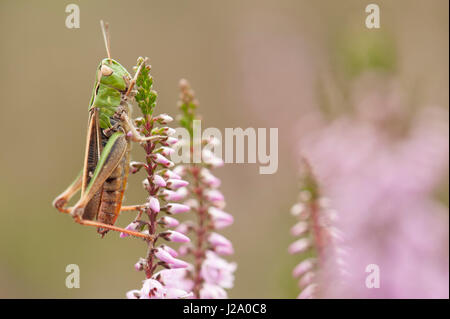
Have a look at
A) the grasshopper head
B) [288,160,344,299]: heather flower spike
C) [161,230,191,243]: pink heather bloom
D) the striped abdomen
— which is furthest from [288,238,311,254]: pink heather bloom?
the grasshopper head

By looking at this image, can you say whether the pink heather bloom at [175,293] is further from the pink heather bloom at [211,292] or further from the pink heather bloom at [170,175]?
the pink heather bloom at [170,175]

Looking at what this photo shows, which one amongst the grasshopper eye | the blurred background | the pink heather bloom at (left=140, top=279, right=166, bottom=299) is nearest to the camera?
the pink heather bloom at (left=140, top=279, right=166, bottom=299)

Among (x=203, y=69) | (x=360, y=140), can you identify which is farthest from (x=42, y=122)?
(x=360, y=140)

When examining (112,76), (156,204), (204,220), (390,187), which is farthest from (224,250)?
(390,187)

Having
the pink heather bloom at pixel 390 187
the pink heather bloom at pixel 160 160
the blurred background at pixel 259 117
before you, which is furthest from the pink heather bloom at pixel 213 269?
the pink heather bloom at pixel 390 187

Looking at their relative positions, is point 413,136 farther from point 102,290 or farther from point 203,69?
point 203,69

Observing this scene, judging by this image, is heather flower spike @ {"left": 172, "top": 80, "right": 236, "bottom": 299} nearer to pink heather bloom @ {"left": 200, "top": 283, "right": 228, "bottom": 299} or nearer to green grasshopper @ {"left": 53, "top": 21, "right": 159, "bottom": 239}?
pink heather bloom @ {"left": 200, "top": 283, "right": 228, "bottom": 299}
